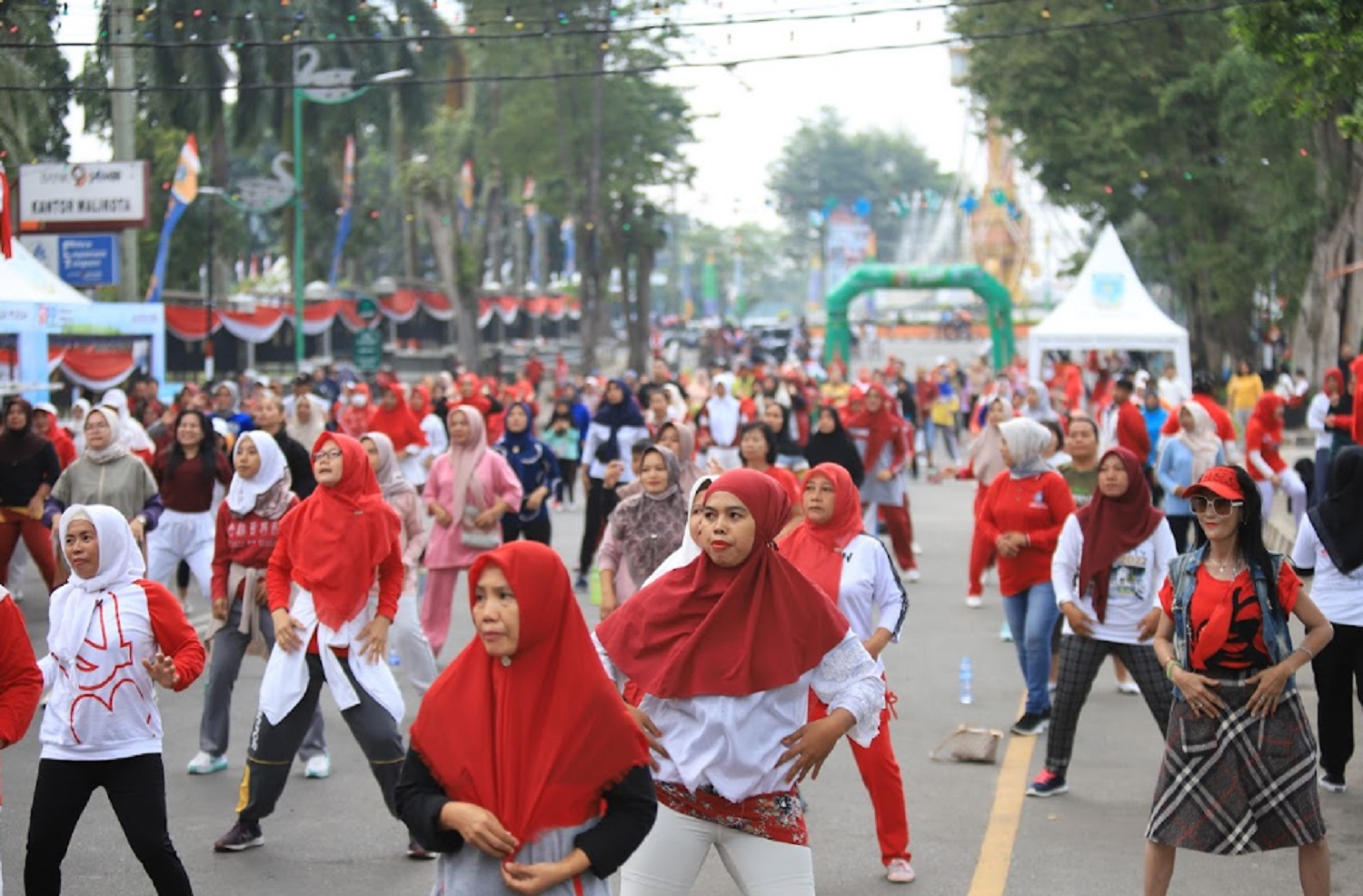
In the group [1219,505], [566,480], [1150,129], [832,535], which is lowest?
[566,480]

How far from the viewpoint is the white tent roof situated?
18.8 m

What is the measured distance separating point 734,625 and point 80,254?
22709 millimetres

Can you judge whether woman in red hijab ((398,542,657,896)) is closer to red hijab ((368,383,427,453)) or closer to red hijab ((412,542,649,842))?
red hijab ((412,542,649,842))

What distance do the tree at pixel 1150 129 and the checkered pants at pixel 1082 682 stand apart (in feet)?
87.6

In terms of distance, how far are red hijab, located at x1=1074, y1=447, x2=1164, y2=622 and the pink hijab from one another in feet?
13.1

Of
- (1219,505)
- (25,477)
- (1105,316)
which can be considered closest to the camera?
(1219,505)

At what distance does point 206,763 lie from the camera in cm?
880

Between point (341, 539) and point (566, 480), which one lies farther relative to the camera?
point (566, 480)

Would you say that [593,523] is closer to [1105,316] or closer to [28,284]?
[28,284]

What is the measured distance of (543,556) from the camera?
3.91 metres

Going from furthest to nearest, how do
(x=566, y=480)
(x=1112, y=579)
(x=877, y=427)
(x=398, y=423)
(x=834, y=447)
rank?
1. (x=566, y=480)
2. (x=398, y=423)
3. (x=877, y=427)
4. (x=834, y=447)
5. (x=1112, y=579)

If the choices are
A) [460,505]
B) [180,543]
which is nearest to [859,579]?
[460,505]

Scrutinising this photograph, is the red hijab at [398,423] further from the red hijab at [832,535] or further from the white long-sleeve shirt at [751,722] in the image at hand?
the white long-sleeve shirt at [751,722]

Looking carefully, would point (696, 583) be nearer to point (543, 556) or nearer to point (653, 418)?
point (543, 556)
